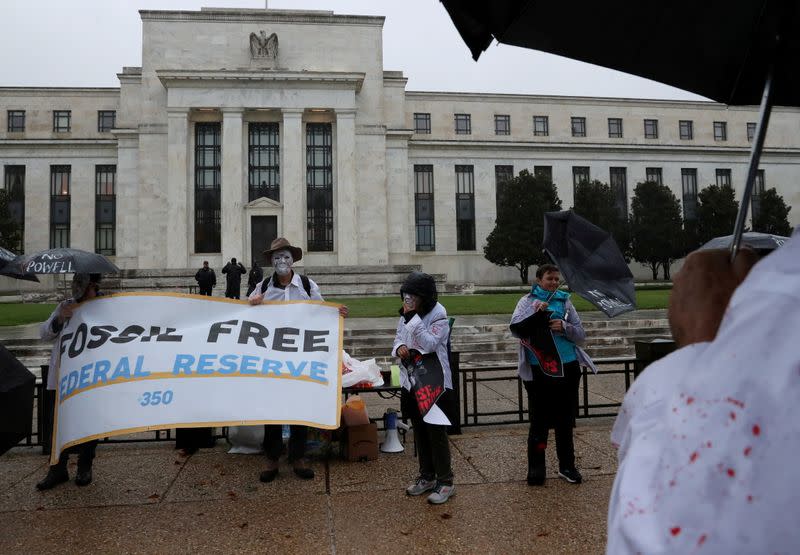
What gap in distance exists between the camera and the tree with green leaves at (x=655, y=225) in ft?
145

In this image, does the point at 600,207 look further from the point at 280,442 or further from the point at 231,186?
the point at 280,442

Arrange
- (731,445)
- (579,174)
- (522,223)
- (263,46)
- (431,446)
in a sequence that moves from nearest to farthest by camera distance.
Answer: (731,445) < (431,446) < (263,46) < (522,223) < (579,174)

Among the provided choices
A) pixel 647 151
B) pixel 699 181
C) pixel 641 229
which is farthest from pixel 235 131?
pixel 699 181

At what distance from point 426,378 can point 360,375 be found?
65.9 inches

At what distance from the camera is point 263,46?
40219mm

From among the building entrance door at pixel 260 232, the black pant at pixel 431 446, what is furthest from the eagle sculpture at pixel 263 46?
the black pant at pixel 431 446

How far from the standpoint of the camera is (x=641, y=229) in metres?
44.5

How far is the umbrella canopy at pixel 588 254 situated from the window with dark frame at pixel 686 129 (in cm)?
5342

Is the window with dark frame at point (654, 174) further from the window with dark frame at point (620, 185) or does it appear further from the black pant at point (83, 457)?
the black pant at point (83, 457)

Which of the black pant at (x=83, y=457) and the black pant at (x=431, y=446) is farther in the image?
the black pant at (x=83, y=457)

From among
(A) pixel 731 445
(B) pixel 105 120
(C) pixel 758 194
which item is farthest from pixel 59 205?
(C) pixel 758 194

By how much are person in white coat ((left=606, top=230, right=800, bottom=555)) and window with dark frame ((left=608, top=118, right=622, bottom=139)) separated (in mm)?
54222

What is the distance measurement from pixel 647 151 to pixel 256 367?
168 ft

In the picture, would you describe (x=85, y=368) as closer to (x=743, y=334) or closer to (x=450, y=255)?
(x=743, y=334)
